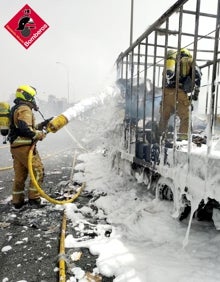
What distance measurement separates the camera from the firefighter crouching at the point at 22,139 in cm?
502

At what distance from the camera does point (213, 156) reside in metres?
2.94

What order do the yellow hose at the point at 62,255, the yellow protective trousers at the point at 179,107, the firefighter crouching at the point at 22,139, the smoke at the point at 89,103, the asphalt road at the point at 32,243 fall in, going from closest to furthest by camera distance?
the yellow hose at the point at 62,255
the asphalt road at the point at 32,243
the yellow protective trousers at the point at 179,107
the firefighter crouching at the point at 22,139
the smoke at the point at 89,103

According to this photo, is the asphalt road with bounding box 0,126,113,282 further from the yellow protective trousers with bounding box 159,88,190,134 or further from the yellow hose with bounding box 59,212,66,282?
the yellow protective trousers with bounding box 159,88,190,134

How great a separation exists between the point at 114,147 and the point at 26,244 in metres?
4.06

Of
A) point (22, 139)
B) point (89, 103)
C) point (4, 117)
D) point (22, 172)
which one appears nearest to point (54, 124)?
point (22, 139)

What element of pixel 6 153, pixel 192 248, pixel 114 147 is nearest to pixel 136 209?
pixel 192 248

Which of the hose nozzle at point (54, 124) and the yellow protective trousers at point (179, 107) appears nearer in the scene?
the yellow protective trousers at point (179, 107)

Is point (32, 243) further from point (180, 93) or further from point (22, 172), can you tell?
point (180, 93)

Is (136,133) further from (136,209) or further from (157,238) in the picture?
(157,238)

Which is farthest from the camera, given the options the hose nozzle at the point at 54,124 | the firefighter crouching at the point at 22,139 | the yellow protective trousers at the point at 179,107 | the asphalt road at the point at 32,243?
the hose nozzle at the point at 54,124

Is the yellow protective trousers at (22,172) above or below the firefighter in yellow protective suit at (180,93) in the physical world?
below

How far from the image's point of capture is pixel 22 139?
510 cm

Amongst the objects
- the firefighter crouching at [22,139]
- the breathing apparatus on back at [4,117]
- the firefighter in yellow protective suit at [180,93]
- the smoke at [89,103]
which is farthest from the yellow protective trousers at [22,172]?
the firefighter in yellow protective suit at [180,93]

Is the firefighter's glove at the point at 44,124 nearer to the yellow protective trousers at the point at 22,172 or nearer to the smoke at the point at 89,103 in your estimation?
the smoke at the point at 89,103
